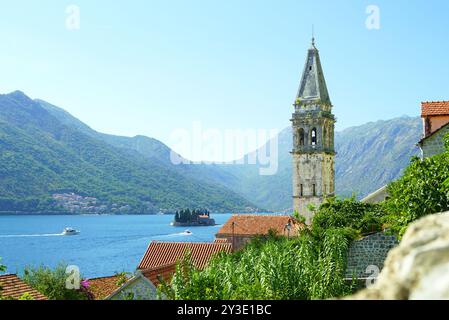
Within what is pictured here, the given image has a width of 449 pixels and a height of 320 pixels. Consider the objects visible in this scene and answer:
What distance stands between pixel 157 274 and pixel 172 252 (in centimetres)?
1519

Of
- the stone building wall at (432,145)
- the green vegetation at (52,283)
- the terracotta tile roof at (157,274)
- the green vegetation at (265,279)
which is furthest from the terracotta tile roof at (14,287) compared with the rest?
the stone building wall at (432,145)

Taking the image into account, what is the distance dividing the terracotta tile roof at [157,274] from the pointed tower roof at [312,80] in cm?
3231

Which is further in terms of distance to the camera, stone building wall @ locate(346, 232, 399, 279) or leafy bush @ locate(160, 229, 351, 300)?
stone building wall @ locate(346, 232, 399, 279)

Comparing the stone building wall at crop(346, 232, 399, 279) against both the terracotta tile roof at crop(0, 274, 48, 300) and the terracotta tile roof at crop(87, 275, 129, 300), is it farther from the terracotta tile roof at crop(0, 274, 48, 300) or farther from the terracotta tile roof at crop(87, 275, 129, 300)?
the terracotta tile roof at crop(0, 274, 48, 300)

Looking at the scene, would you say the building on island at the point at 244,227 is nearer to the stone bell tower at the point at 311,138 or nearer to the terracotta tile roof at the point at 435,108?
the stone bell tower at the point at 311,138

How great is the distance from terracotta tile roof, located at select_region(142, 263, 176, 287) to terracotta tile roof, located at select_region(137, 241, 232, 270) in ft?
34.3

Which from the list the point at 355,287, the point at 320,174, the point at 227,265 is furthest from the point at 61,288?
the point at 320,174

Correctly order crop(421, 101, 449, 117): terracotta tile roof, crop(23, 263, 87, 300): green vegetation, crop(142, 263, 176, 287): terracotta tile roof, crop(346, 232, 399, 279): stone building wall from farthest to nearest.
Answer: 1. crop(23, 263, 87, 300): green vegetation
2. crop(421, 101, 449, 117): terracotta tile roof
3. crop(142, 263, 176, 287): terracotta tile roof
4. crop(346, 232, 399, 279): stone building wall

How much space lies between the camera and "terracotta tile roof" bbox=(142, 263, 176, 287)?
2633 cm

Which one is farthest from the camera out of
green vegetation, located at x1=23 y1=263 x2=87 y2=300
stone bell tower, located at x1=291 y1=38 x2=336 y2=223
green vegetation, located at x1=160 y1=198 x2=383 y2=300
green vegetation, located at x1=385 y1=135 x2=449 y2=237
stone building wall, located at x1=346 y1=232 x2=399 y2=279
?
stone bell tower, located at x1=291 y1=38 x2=336 y2=223

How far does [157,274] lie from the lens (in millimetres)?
27203

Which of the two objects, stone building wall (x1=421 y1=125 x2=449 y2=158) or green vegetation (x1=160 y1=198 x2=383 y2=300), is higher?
stone building wall (x1=421 y1=125 x2=449 y2=158)

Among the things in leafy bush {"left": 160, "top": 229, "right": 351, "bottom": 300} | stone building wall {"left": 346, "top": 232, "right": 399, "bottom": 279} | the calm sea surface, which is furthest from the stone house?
the calm sea surface
